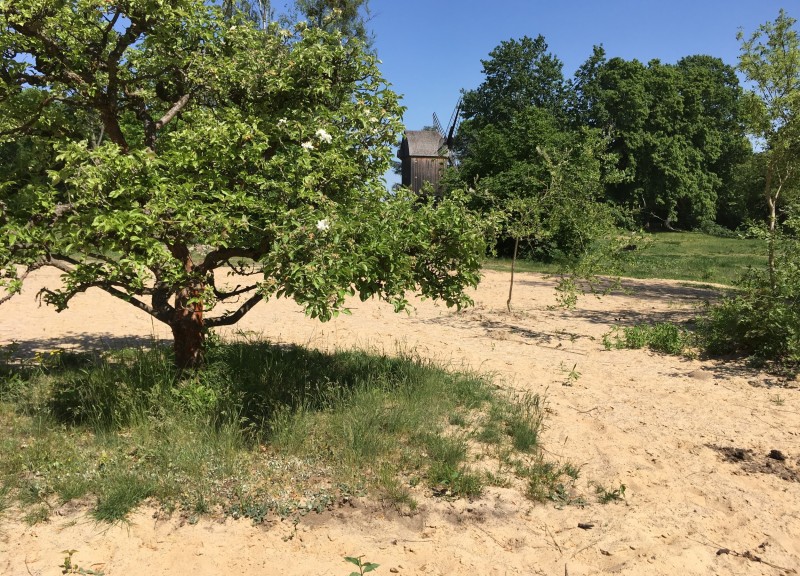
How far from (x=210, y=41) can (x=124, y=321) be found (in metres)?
5.63

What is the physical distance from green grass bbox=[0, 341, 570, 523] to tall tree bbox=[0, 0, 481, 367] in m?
0.72

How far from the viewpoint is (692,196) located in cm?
4197

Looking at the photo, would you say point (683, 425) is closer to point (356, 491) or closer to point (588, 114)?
point (356, 491)

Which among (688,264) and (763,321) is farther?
(688,264)

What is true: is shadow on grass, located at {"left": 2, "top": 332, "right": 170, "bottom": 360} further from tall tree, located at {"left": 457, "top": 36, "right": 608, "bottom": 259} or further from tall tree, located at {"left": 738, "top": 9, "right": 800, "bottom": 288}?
tall tree, located at {"left": 738, "top": 9, "right": 800, "bottom": 288}

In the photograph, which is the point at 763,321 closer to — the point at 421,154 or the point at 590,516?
the point at 590,516

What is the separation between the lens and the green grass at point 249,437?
428 centimetres

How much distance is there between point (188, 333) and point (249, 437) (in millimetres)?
1262

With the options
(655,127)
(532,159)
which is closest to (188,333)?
(532,159)

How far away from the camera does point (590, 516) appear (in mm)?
4340

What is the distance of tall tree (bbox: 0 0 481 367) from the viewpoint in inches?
176

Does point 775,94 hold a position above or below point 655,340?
above

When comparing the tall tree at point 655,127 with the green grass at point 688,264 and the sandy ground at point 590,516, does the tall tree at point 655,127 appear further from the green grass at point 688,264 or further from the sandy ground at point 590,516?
Answer: the sandy ground at point 590,516

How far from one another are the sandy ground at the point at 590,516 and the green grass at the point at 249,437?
171 mm
